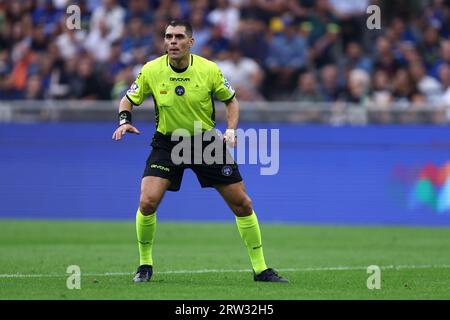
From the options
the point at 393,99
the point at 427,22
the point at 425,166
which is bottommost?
the point at 425,166

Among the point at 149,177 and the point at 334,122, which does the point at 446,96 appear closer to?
the point at 334,122

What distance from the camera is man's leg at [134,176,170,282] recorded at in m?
10.6

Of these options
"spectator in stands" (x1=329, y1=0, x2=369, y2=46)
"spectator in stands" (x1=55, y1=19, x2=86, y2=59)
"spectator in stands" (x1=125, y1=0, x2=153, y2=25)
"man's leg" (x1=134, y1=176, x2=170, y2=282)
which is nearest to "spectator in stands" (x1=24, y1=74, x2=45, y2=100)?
"spectator in stands" (x1=55, y1=19, x2=86, y2=59)

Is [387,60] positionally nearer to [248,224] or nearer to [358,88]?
[358,88]

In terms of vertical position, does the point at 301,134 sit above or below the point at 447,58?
below

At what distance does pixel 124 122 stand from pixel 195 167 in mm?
860

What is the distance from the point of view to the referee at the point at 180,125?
419 inches

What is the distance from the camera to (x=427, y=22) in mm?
21781

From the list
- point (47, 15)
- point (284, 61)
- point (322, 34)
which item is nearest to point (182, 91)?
point (284, 61)

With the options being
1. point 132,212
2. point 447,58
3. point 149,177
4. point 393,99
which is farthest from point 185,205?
point 149,177

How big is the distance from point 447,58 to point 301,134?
3310 mm

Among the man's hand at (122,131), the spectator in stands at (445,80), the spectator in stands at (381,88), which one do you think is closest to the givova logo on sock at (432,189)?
the spectator in stands at (445,80)

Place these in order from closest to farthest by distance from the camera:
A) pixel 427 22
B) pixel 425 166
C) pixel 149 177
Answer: pixel 149 177 → pixel 425 166 → pixel 427 22

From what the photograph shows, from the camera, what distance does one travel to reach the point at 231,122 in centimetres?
1073
